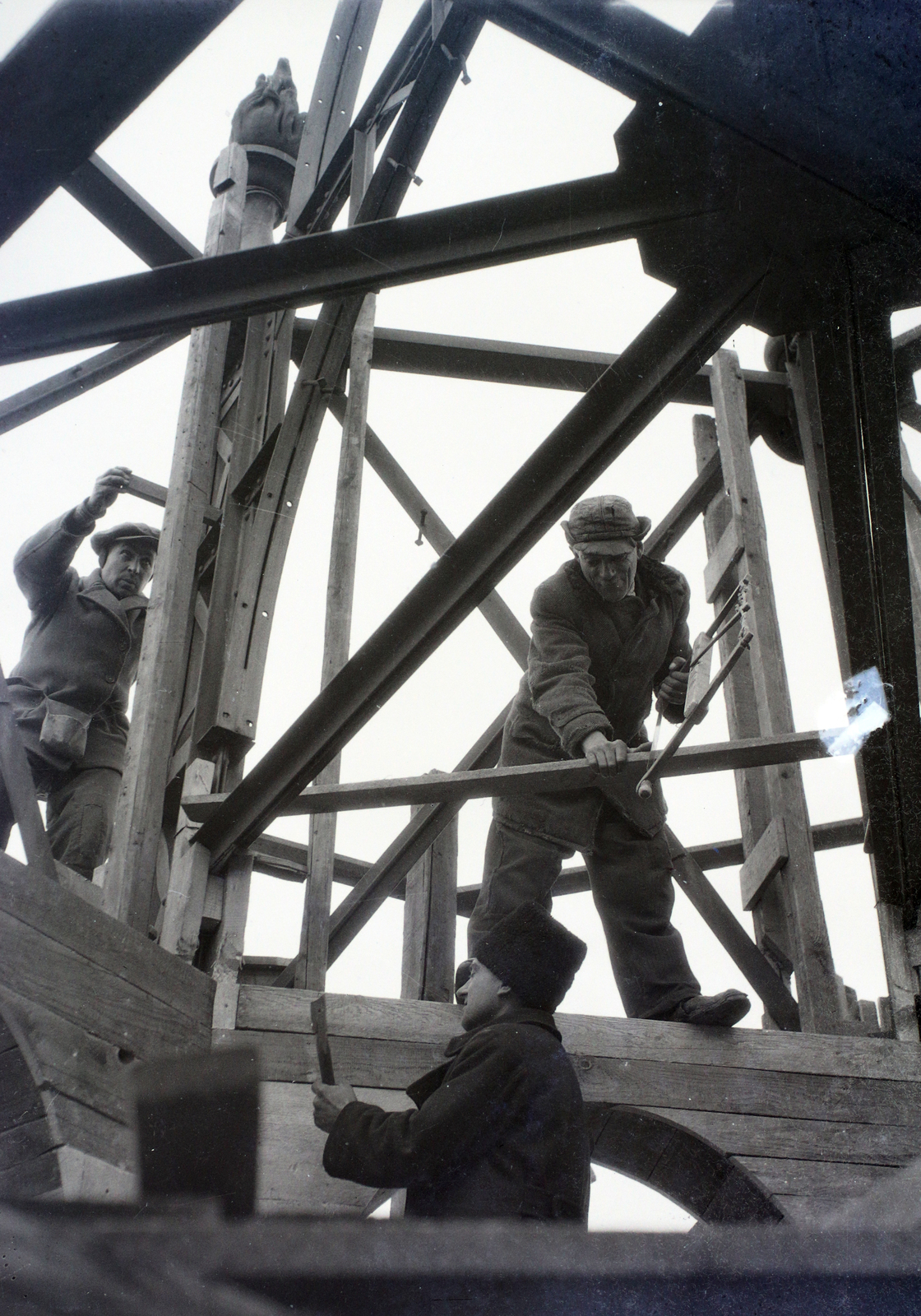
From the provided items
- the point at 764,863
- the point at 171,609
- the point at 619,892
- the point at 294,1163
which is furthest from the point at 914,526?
the point at 294,1163

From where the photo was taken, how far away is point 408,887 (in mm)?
6102

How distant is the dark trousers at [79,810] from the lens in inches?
215

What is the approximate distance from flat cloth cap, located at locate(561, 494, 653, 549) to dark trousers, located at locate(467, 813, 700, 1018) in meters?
1.03

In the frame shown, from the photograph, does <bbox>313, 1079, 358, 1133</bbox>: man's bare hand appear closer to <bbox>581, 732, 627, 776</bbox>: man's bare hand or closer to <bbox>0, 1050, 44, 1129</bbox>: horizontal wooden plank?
<bbox>0, 1050, 44, 1129</bbox>: horizontal wooden plank

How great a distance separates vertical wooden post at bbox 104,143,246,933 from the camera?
4.50 m

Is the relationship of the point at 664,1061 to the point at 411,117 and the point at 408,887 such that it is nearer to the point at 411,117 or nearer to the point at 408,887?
the point at 408,887

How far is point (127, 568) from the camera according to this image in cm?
612

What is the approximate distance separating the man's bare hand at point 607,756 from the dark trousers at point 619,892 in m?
0.66

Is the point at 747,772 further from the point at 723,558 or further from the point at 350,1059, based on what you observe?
the point at 350,1059

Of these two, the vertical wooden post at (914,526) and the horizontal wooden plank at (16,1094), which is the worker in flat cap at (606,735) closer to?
the vertical wooden post at (914,526)

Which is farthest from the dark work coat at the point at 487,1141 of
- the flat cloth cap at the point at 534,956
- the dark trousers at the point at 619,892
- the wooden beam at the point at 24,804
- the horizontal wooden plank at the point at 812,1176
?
the dark trousers at the point at 619,892

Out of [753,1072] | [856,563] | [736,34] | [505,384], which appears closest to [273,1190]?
[753,1072]

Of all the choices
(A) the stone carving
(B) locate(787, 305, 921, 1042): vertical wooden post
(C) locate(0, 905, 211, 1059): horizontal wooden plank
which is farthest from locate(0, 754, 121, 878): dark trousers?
(A) the stone carving

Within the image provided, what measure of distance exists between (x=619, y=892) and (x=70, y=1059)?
220cm
